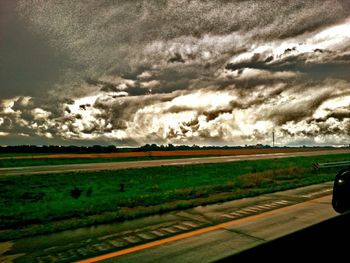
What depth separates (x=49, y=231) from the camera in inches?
320

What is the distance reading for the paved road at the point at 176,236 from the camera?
6.05 m

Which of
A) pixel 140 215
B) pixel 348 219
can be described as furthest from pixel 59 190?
pixel 348 219

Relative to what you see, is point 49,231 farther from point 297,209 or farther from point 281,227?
point 297,209

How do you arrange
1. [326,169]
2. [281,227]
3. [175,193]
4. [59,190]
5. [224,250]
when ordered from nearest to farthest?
[224,250] → [281,227] → [175,193] → [59,190] → [326,169]

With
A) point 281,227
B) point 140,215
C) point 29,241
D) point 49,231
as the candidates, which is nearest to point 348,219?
point 281,227

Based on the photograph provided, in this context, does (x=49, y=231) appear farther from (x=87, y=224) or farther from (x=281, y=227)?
(x=281, y=227)

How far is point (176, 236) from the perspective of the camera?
7219 millimetres

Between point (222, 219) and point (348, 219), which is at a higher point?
point (348, 219)

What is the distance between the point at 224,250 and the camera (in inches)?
243

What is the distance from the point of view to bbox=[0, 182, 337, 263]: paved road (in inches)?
238

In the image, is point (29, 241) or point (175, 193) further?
point (175, 193)

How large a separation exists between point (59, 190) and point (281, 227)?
1470 centimetres

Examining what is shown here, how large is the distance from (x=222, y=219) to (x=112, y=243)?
11.2 feet

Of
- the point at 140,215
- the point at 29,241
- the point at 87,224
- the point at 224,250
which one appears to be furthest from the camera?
the point at 140,215
